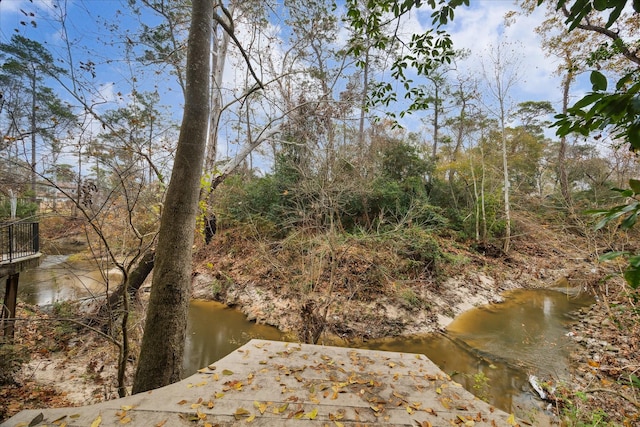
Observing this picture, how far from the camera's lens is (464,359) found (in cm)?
483

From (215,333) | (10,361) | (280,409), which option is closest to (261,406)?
(280,409)

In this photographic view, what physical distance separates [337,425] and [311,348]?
3.71 feet

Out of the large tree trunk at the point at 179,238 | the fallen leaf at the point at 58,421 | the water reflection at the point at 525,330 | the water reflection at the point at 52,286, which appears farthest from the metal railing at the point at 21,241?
the water reflection at the point at 525,330

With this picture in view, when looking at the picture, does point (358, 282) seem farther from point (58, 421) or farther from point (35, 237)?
point (35, 237)

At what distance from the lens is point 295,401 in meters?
1.91

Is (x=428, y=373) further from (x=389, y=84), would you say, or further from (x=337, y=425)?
(x=389, y=84)

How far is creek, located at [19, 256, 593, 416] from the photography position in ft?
13.6

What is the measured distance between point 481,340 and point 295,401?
5.05 meters

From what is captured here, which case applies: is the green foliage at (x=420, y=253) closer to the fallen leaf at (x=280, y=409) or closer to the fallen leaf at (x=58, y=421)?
the fallen leaf at (x=280, y=409)

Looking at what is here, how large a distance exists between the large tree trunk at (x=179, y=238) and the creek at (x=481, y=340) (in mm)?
1944

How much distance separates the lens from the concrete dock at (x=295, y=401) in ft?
5.52

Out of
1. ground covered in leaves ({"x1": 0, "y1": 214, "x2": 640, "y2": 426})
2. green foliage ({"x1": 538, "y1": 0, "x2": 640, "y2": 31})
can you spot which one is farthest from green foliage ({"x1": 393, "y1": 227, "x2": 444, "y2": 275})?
green foliage ({"x1": 538, "y1": 0, "x2": 640, "y2": 31})

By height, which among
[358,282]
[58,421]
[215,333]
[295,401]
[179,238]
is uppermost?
[179,238]

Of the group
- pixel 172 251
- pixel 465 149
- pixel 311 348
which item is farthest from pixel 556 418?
pixel 465 149
